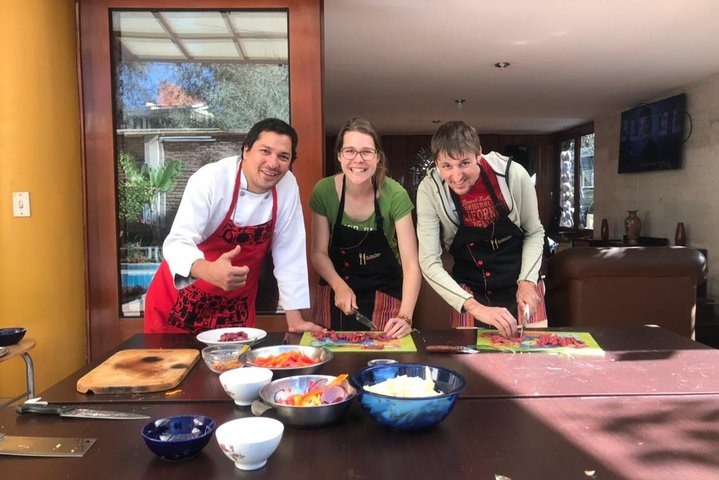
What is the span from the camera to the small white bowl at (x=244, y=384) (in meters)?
1.21

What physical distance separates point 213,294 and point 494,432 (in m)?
1.26

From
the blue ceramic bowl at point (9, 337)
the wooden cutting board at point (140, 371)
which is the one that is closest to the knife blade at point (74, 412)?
the wooden cutting board at point (140, 371)

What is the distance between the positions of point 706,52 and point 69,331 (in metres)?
5.49

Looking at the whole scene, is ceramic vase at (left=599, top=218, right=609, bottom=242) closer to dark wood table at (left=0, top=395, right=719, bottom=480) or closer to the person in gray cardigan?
the person in gray cardigan

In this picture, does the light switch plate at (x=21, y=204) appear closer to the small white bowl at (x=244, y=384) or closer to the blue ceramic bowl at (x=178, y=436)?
the small white bowl at (x=244, y=384)

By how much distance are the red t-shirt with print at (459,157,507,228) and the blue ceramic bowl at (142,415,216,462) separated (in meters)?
1.42

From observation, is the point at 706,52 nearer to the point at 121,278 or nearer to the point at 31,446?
the point at 121,278

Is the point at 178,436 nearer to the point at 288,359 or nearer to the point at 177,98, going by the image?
the point at 288,359

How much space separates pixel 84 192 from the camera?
3002 millimetres

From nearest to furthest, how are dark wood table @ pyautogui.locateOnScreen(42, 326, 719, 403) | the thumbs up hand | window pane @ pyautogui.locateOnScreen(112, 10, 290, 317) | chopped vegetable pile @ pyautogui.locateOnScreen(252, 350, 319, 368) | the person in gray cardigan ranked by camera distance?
dark wood table @ pyautogui.locateOnScreen(42, 326, 719, 403)
chopped vegetable pile @ pyautogui.locateOnScreen(252, 350, 319, 368)
the thumbs up hand
the person in gray cardigan
window pane @ pyautogui.locateOnScreen(112, 10, 290, 317)

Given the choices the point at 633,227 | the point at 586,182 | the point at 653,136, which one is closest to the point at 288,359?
the point at 633,227

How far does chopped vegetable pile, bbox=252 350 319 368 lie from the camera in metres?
1.42

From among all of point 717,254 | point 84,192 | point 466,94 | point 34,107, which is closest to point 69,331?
point 84,192

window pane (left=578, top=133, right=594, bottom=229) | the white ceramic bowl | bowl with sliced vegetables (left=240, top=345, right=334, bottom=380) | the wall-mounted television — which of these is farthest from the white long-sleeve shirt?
window pane (left=578, top=133, right=594, bottom=229)
